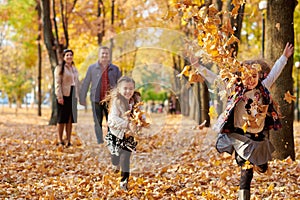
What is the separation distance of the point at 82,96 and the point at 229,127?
421 cm

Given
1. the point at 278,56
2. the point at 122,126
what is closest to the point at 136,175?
the point at 122,126

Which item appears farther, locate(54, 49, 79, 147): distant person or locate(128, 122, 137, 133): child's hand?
locate(54, 49, 79, 147): distant person

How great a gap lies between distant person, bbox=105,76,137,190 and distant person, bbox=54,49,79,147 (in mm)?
3440

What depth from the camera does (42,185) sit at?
5.69m

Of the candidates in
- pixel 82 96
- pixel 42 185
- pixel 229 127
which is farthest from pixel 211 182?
pixel 82 96

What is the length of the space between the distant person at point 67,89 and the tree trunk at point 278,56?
3835 millimetres

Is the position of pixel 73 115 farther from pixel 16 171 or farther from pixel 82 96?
pixel 16 171

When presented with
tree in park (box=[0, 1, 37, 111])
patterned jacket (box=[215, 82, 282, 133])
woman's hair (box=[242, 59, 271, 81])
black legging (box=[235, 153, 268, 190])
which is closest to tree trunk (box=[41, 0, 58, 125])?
tree in park (box=[0, 1, 37, 111])

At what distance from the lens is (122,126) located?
→ 5.29m

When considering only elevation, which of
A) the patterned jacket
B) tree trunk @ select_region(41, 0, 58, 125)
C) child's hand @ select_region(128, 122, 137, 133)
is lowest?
child's hand @ select_region(128, 122, 137, 133)

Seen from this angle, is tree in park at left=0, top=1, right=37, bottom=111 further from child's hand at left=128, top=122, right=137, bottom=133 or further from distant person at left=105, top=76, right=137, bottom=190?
child's hand at left=128, top=122, right=137, bottom=133

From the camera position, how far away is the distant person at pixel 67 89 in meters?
8.91

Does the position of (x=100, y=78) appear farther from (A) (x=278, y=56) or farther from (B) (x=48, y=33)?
(B) (x=48, y=33)

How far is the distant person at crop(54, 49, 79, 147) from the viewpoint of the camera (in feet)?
29.2
